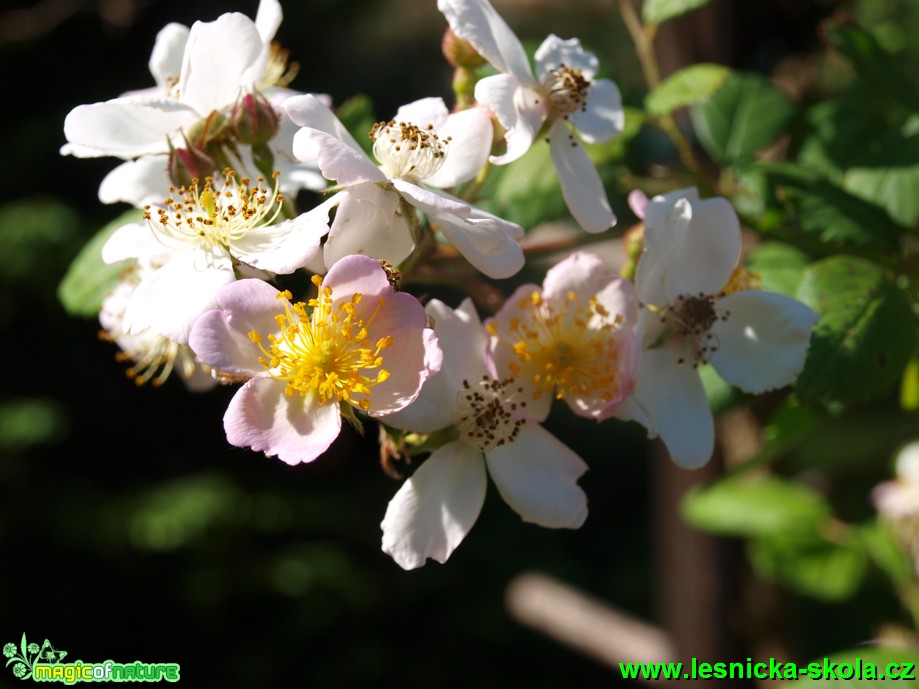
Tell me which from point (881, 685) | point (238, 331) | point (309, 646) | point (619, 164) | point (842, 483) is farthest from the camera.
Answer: point (309, 646)

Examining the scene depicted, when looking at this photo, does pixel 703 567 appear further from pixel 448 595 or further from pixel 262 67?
pixel 448 595

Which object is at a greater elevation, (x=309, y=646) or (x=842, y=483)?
(x=842, y=483)

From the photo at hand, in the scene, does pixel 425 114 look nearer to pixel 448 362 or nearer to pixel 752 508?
pixel 448 362

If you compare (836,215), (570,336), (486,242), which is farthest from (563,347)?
(836,215)

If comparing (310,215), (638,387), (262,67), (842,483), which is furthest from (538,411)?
(842,483)

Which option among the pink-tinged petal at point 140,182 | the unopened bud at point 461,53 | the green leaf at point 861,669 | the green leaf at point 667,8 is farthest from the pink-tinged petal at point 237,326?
the green leaf at point 861,669

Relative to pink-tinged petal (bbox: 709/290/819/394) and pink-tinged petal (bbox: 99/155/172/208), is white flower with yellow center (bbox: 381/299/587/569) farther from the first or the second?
pink-tinged petal (bbox: 99/155/172/208)

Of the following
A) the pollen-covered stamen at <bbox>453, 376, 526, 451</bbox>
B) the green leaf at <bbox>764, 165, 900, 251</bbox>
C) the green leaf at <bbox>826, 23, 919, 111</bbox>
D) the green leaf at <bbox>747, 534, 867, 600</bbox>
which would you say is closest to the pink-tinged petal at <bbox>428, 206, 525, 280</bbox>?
the pollen-covered stamen at <bbox>453, 376, 526, 451</bbox>
